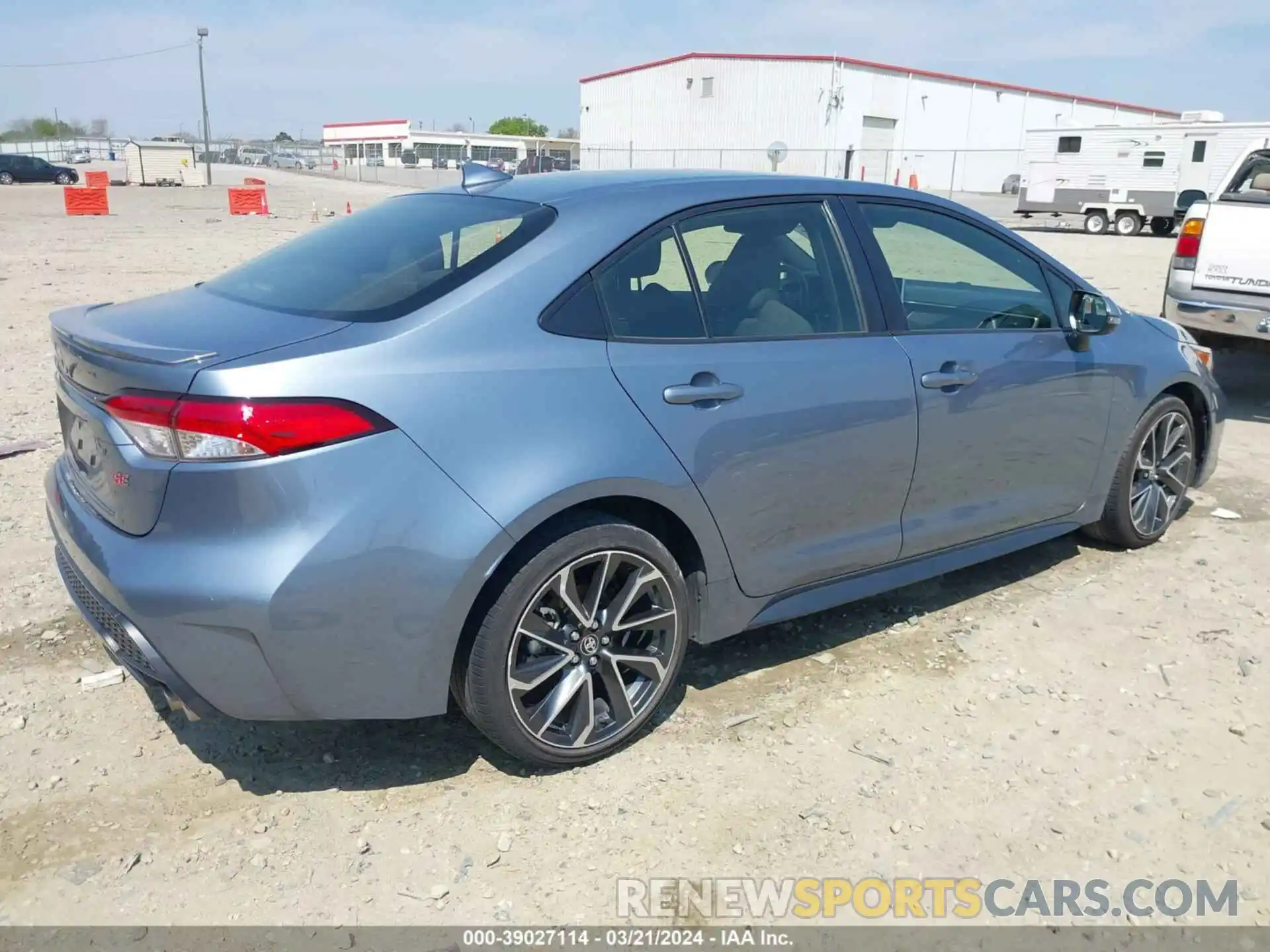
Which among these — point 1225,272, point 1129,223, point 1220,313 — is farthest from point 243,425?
point 1129,223

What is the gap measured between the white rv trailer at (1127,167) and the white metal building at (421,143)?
4629 cm

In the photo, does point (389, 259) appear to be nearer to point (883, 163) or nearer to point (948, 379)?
point (948, 379)

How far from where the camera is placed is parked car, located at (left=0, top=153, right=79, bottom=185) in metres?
45.9

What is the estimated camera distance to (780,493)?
3357 mm

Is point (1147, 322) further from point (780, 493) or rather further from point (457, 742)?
point (457, 742)

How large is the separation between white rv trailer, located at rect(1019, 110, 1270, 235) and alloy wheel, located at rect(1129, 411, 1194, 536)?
2670 cm

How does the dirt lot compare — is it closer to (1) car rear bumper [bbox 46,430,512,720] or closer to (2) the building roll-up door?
(1) car rear bumper [bbox 46,430,512,720]

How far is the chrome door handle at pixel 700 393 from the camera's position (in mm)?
3068

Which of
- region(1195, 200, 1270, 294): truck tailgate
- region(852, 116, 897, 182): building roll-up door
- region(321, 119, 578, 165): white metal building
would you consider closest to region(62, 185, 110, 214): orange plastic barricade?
region(1195, 200, 1270, 294): truck tailgate

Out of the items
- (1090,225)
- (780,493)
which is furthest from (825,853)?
(1090,225)

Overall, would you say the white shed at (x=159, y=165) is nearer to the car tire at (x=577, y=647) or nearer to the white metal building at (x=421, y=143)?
the white metal building at (x=421, y=143)

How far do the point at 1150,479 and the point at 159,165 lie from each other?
51144 mm

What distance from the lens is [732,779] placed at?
124 inches

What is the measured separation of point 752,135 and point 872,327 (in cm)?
5124
